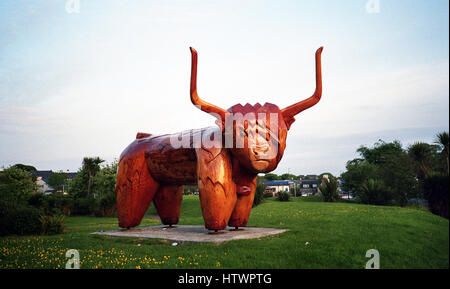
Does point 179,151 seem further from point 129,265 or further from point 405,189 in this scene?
point 405,189

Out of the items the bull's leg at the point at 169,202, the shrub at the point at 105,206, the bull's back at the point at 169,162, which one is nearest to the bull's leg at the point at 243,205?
the bull's back at the point at 169,162

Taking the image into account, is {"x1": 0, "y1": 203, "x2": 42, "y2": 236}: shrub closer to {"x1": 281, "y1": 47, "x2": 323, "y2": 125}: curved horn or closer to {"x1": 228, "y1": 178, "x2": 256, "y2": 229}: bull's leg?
{"x1": 228, "y1": 178, "x2": 256, "y2": 229}: bull's leg

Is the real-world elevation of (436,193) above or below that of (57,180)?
below

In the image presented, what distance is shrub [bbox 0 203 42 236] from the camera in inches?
447

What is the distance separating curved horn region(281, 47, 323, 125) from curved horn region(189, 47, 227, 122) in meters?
1.44

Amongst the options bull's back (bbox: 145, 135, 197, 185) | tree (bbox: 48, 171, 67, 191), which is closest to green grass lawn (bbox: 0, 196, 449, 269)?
bull's back (bbox: 145, 135, 197, 185)

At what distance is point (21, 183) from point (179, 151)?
2048 cm

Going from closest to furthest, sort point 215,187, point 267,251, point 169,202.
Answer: point 267,251, point 215,187, point 169,202

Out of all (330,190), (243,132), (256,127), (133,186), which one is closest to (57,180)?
(330,190)

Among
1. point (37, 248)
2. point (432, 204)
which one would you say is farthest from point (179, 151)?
point (432, 204)

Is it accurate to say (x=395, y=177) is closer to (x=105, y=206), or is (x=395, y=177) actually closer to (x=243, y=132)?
(x=105, y=206)

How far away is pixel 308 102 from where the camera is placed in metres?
7.45

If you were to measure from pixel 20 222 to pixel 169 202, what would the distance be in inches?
220

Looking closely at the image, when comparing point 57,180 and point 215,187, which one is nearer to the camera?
point 215,187
